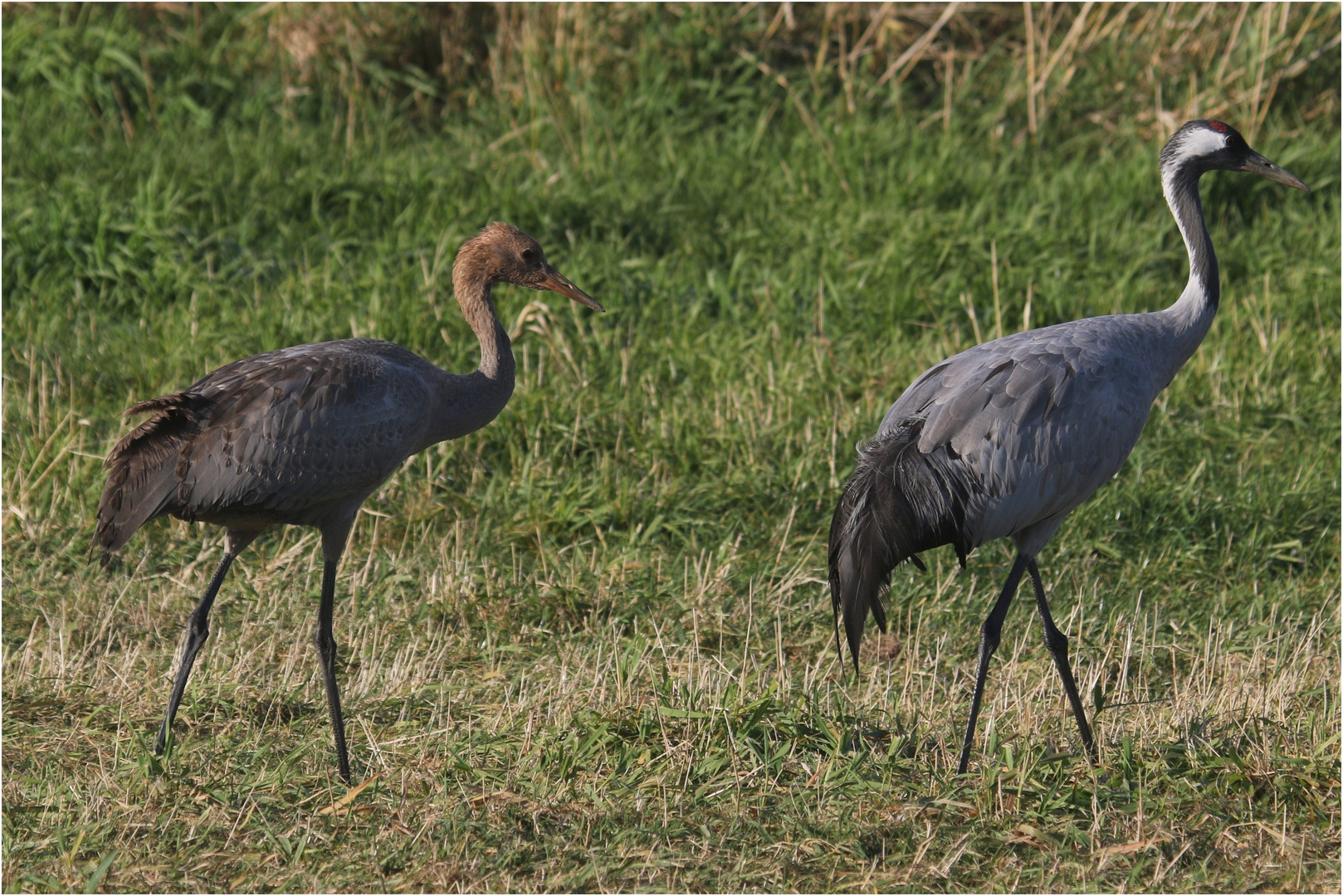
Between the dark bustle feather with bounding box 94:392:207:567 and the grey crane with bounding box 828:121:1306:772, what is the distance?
191 centimetres

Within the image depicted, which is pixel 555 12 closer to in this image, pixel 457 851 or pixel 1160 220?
pixel 1160 220

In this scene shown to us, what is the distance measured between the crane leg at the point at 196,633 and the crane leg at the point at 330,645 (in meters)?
0.28

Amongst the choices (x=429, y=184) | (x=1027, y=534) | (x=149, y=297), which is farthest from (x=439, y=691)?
(x=429, y=184)

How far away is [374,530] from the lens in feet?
17.9

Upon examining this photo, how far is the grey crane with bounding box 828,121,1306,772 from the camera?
13.8ft

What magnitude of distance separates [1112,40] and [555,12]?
322cm

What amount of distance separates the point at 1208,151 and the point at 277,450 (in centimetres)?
315

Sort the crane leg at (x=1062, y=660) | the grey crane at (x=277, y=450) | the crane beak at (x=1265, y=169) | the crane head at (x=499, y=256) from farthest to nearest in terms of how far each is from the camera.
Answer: the crane beak at (x=1265, y=169), the crane head at (x=499, y=256), the crane leg at (x=1062, y=660), the grey crane at (x=277, y=450)

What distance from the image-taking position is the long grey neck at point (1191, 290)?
15.3 feet

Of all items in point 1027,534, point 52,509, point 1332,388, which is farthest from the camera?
point 1332,388

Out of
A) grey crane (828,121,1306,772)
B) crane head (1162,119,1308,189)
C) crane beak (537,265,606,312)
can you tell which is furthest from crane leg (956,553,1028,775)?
crane beak (537,265,606,312)

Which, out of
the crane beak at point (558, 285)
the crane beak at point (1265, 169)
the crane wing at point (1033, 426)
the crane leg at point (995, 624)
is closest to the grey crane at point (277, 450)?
the crane beak at point (558, 285)

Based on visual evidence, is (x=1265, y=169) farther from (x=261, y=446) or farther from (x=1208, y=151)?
(x=261, y=446)

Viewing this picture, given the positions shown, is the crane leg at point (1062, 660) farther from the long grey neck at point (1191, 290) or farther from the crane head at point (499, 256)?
the crane head at point (499, 256)
